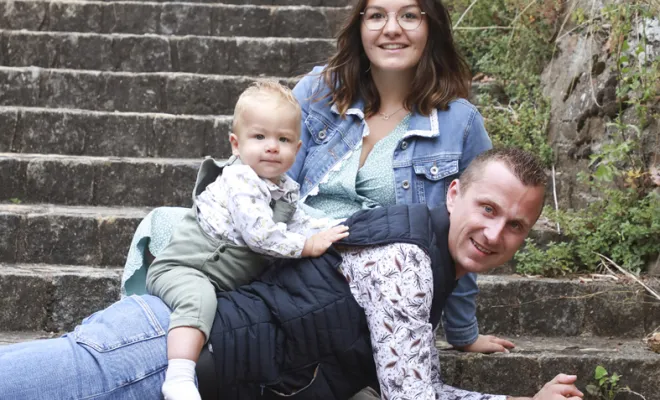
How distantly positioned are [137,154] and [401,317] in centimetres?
282

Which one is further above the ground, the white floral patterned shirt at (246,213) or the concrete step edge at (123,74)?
the concrete step edge at (123,74)

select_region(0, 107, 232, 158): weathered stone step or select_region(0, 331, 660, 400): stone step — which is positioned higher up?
select_region(0, 107, 232, 158): weathered stone step

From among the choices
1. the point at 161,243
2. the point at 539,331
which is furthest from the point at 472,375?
the point at 161,243

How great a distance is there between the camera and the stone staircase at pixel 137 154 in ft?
11.0

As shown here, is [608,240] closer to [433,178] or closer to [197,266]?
[433,178]

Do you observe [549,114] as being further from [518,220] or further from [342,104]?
[518,220]

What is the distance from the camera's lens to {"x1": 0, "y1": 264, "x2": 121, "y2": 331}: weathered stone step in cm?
336

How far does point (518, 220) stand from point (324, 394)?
66 centimetres

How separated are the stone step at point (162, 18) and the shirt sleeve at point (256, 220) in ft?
12.2

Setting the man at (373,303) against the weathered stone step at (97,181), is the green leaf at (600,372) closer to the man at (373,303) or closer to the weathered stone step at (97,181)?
the man at (373,303)

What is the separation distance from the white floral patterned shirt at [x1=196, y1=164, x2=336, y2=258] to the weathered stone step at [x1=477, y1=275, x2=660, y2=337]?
1201 mm

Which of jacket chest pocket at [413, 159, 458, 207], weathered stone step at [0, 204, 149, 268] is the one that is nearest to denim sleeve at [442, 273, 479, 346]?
jacket chest pocket at [413, 159, 458, 207]

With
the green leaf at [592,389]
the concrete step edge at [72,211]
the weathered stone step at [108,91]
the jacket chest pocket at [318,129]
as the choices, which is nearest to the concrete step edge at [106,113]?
the weathered stone step at [108,91]

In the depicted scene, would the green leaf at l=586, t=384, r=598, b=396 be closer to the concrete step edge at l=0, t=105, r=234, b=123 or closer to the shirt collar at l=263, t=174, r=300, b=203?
the shirt collar at l=263, t=174, r=300, b=203
